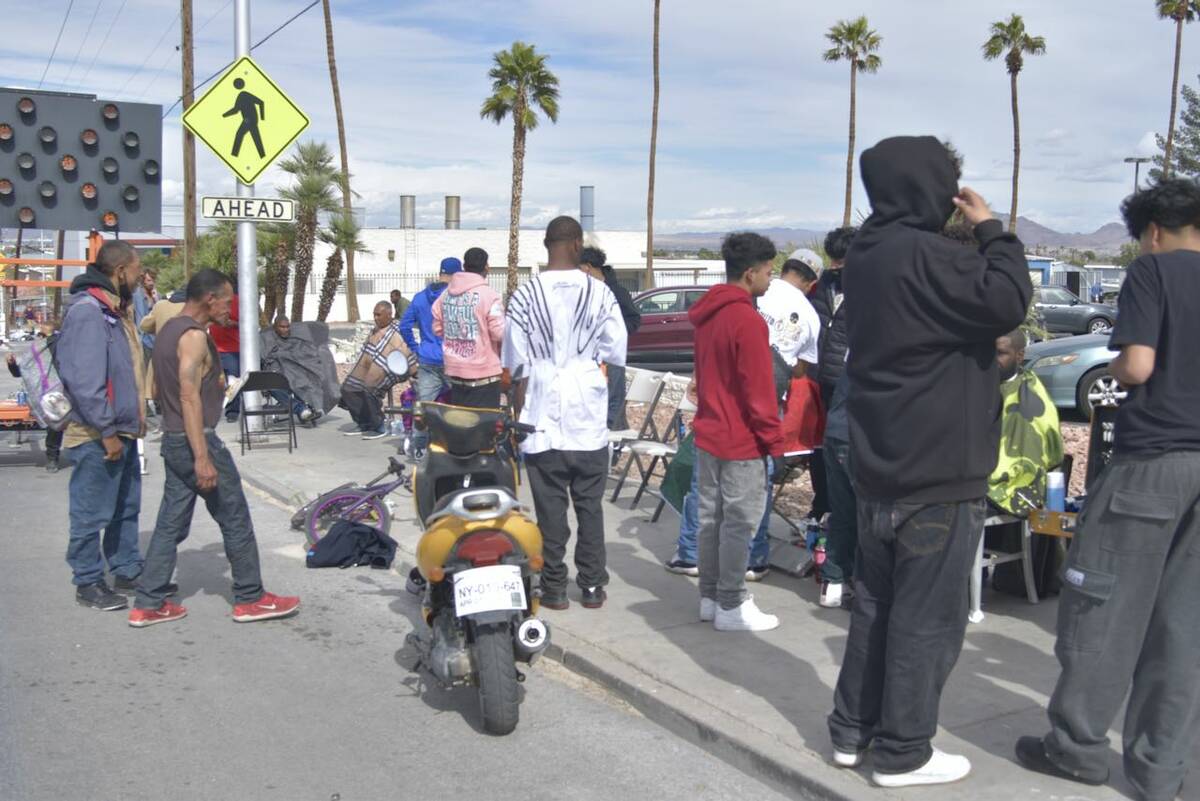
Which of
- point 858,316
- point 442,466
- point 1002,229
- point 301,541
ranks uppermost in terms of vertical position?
point 1002,229

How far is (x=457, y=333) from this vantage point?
9.30 m

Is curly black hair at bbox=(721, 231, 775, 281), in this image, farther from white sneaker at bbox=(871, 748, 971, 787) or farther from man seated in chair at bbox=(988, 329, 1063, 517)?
white sneaker at bbox=(871, 748, 971, 787)

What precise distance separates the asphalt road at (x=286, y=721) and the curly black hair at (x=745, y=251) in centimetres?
216

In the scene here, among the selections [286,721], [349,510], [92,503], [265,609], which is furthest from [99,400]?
[286,721]

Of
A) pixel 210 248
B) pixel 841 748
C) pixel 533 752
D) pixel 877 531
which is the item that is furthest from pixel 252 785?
pixel 210 248

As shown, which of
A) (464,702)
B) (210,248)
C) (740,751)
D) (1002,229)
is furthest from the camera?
(210,248)

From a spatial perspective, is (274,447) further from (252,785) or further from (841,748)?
(841,748)

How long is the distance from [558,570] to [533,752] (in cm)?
173

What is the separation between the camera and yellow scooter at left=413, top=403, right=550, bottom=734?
4812 mm

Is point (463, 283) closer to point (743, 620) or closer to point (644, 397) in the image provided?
point (644, 397)

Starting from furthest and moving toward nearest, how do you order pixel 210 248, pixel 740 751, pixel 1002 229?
pixel 210 248 < pixel 740 751 < pixel 1002 229

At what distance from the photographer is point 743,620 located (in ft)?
19.5

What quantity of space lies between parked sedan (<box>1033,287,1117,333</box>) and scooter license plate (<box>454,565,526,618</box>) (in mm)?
30962

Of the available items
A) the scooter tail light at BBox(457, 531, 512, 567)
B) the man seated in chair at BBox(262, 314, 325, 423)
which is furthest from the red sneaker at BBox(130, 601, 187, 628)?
the man seated in chair at BBox(262, 314, 325, 423)
